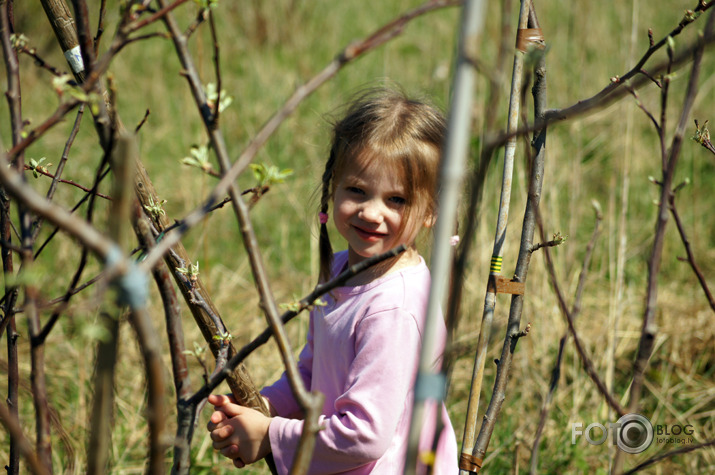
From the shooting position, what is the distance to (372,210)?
1582 millimetres

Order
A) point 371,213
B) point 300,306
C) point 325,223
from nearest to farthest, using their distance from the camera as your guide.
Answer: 1. point 300,306
2. point 371,213
3. point 325,223

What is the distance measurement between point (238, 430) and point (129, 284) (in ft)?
2.82

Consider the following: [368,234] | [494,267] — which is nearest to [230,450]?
[368,234]

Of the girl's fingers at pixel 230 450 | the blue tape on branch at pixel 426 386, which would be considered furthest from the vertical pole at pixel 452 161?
the girl's fingers at pixel 230 450

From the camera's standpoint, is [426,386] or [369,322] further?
[369,322]

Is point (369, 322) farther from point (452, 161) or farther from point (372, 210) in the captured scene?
point (452, 161)

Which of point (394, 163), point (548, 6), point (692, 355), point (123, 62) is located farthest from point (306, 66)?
point (394, 163)

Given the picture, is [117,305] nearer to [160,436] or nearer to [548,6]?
[160,436]

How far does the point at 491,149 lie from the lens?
0.71 metres

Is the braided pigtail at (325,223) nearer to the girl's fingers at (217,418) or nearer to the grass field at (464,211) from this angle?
the grass field at (464,211)

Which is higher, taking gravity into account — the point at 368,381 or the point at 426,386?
the point at 368,381

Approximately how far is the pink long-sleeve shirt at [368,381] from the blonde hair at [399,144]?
0.19 meters

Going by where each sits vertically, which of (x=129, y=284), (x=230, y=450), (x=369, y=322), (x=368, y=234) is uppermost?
(x=368, y=234)

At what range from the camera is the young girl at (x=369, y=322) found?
1426 millimetres
